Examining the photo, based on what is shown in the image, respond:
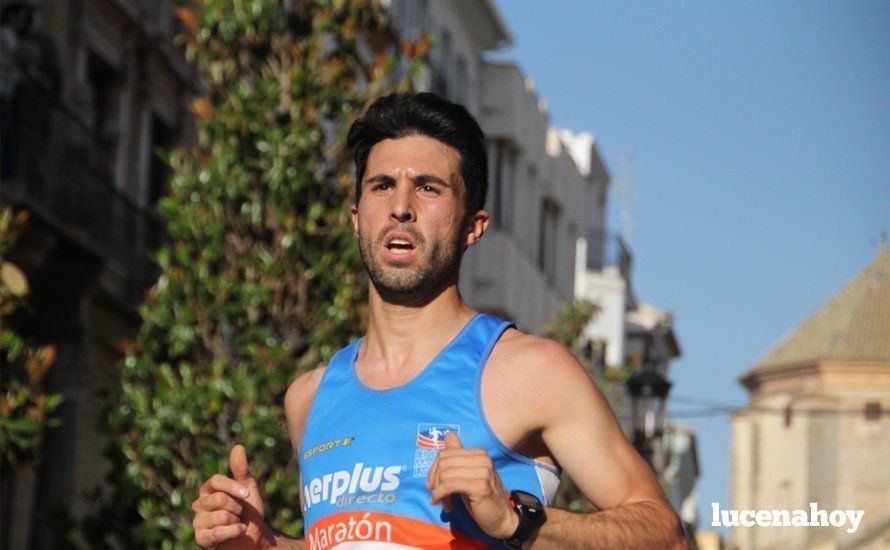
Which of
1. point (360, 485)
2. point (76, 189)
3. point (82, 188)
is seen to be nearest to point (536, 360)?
point (360, 485)

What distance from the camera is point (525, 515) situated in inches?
153

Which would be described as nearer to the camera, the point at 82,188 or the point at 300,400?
the point at 300,400

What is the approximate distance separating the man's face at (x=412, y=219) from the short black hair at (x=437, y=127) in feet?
0.07

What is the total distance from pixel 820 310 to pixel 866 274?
8.91 ft

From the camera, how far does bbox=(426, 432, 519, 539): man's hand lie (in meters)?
3.75

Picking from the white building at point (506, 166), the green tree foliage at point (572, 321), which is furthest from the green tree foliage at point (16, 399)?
the white building at point (506, 166)

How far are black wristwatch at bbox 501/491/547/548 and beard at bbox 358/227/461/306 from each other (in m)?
0.60

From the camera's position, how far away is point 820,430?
3588 inches

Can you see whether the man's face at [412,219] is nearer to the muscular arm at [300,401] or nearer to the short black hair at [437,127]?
the short black hair at [437,127]

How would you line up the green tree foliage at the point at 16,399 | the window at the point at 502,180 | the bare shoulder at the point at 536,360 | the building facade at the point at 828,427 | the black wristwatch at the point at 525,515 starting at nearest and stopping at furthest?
the black wristwatch at the point at 525,515, the bare shoulder at the point at 536,360, the green tree foliage at the point at 16,399, the window at the point at 502,180, the building facade at the point at 828,427

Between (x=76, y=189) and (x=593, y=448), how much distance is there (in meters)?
14.7

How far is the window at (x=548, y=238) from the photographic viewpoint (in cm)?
4500

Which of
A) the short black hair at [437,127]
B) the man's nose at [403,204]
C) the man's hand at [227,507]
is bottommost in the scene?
the man's hand at [227,507]

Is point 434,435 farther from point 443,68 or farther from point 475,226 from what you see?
point 443,68
